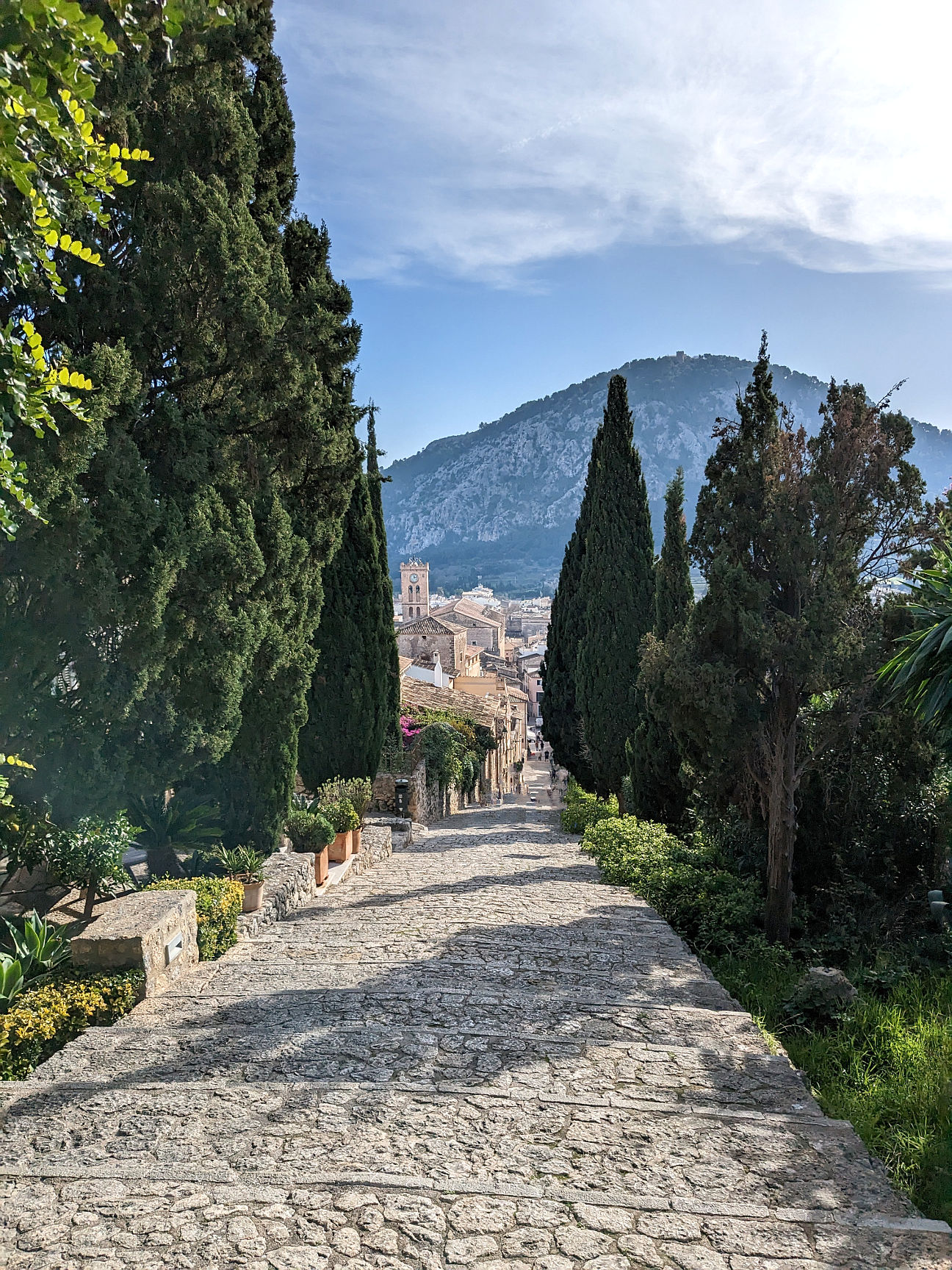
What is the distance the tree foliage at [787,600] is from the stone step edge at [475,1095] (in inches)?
202

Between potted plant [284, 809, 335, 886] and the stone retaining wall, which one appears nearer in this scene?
the stone retaining wall

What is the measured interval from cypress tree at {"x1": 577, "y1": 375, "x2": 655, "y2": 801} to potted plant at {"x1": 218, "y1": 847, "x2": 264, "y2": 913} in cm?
967

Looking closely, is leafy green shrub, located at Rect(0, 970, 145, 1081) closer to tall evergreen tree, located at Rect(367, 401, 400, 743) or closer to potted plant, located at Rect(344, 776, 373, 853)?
potted plant, located at Rect(344, 776, 373, 853)

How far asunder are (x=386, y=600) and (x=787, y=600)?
7006 mm

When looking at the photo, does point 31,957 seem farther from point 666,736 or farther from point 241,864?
point 666,736

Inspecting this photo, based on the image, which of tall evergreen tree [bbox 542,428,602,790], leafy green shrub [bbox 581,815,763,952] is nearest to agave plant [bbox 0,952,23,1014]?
leafy green shrub [bbox 581,815,763,952]

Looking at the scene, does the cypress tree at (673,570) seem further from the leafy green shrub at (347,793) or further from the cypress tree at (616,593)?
the leafy green shrub at (347,793)

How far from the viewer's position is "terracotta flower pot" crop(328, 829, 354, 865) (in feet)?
36.7

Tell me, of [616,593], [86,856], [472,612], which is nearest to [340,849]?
[86,856]

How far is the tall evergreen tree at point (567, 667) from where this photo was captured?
21812mm

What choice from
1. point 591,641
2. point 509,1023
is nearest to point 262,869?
point 509,1023

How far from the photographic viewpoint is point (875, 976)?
7.40 meters

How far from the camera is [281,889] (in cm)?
830

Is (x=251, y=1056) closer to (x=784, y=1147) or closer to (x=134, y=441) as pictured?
(x=784, y=1147)
